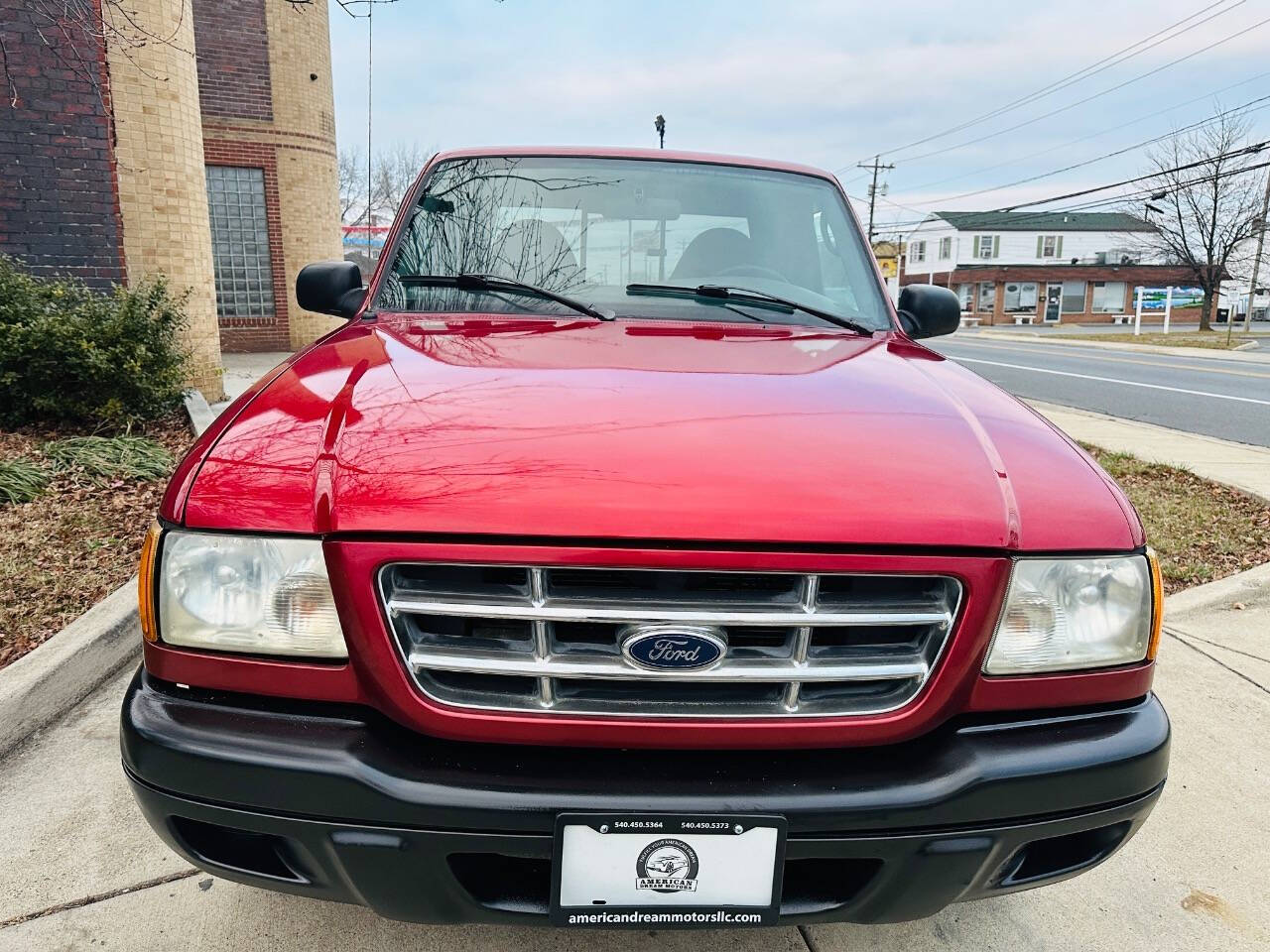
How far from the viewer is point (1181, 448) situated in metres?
7.95

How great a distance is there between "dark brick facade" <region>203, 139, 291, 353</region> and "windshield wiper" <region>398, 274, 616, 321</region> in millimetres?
14152

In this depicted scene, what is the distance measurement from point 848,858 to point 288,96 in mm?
16122

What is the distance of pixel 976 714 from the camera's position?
4.97ft

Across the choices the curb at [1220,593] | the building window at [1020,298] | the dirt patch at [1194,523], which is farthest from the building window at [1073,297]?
the curb at [1220,593]

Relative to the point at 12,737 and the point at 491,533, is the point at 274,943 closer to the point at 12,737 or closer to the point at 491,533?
the point at 491,533

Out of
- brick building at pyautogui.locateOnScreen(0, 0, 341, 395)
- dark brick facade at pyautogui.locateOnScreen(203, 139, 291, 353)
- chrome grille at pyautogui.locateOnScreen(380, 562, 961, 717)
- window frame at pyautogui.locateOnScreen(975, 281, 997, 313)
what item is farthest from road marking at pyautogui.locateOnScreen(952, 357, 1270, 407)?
window frame at pyautogui.locateOnScreen(975, 281, 997, 313)

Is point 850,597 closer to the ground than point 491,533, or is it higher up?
closer to the ground

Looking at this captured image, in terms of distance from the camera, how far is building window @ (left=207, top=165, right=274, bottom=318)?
14.8 metres

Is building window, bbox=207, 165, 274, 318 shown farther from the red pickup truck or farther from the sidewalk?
the red pickup truck

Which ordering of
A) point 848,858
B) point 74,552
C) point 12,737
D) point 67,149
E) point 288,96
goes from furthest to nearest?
point 288,96
point 67,149
point 74,552
point 12,737
point 848,858

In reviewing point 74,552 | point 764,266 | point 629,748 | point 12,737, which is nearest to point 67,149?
point 74,552

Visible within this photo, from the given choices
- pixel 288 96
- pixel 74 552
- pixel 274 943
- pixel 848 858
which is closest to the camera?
pixel 848 858

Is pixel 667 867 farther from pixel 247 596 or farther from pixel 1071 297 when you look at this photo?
pixel 1071 297

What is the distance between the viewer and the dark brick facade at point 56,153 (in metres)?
6.97
